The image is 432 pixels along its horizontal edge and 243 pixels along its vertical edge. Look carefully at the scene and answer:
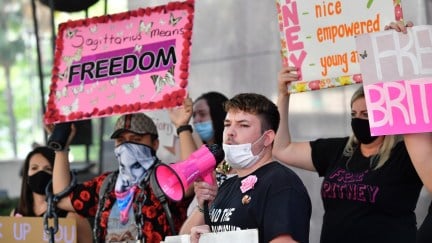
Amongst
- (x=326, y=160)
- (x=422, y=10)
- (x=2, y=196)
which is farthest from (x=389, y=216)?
(x=2, y=196)

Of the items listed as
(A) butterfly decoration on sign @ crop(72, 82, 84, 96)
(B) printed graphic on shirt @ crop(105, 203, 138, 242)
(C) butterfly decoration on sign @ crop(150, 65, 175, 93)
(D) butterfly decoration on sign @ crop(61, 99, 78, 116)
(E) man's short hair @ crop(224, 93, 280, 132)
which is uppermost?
(C) butterfly decoration on sign @ crop(150, 65, 175, 93)

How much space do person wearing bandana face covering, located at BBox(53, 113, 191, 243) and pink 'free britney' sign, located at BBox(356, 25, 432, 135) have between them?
58.1 inches

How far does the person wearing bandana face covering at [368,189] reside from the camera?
4297mm

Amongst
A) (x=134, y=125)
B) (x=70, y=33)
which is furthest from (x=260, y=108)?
(x=70, y=33)

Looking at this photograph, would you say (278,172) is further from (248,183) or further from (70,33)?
(70,33)

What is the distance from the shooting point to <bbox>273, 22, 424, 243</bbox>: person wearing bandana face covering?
14.1 ft

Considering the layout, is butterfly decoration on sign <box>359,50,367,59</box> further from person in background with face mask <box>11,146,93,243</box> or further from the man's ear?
person in background with face mask <box>11,146,93,243</box>

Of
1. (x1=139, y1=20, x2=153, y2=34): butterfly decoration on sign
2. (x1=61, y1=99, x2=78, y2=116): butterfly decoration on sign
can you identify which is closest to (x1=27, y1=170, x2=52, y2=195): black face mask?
(x1=61, y1=99, x2=78, y2=116): butterfly decoration on sign

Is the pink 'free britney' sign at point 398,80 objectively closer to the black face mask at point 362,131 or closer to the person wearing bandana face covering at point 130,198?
the black face mask at point 362,131

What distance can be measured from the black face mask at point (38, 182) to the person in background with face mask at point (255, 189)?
1.66 meters

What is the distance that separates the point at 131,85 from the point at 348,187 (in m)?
1.43

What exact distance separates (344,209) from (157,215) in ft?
3.42

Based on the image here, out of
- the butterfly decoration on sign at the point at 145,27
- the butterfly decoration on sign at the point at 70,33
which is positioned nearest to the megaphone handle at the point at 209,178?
the butterfly decoration on sign at the point at 145,27

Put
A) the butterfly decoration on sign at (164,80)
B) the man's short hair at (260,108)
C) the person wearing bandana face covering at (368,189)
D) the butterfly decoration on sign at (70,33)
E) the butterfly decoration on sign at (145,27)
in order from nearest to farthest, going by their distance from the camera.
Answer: the man's short hair at (260,108) → the person wearing bandana face covering at (368,189) → the butterfly decoration on sign at (164,80) → the butterfly decoration on sign at (145,27) → the butterfly decoration on sign at (70,33)
